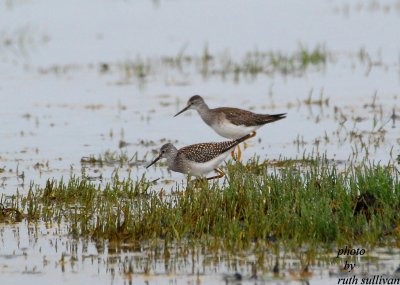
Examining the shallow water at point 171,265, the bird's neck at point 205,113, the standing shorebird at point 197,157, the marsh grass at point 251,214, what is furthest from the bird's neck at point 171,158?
the shallow water at point 171,265

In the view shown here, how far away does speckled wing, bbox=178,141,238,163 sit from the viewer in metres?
12.4

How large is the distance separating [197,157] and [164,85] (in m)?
8.40

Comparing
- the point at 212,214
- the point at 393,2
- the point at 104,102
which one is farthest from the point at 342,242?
the point at 393,2

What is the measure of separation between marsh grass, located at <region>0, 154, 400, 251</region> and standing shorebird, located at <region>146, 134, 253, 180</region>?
4.89 feet

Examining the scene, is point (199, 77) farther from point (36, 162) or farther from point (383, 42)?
point (36, 162)

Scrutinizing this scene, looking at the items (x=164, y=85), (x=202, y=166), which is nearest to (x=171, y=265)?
(x=202, y=166)

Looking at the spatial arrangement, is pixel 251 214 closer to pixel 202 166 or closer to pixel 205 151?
pixel 202 166

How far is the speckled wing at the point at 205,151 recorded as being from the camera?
12391mm

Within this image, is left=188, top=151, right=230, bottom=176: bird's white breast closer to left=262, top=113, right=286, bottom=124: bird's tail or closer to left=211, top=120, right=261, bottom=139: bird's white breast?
left=211, top=120, right=261, bottom=139: bird's white breast

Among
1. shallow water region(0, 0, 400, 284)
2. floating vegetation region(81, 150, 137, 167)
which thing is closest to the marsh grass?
shallow water region(0, 0, 400, 284)

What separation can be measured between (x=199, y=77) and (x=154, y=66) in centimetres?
149

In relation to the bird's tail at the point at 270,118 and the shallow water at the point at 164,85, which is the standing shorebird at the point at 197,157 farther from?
the bird's tail at the point at 270,118

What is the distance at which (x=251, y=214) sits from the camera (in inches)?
379

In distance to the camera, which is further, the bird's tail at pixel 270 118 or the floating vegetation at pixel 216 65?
the floating vegetation at pixel 216 65
